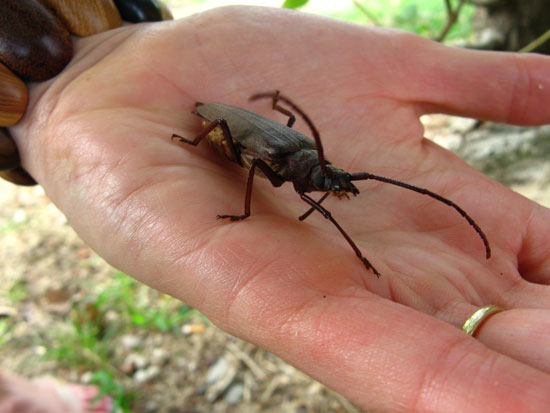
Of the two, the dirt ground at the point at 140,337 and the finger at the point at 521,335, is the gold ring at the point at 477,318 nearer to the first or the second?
the finger at the point at 521,335

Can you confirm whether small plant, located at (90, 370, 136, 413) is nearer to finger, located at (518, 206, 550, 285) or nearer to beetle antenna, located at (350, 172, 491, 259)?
beetle antenna, located at (350, 172, 491, 259)

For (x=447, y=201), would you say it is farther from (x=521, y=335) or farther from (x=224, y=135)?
(x=224, y=135)

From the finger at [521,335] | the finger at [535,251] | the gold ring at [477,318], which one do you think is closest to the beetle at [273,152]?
the finger at [535,251]

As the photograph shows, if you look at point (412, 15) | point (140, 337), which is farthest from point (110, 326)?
point (412, 15)

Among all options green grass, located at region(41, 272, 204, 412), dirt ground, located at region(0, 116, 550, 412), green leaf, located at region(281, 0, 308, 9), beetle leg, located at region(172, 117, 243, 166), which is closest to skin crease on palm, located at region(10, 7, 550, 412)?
beetle leg, located at region(172, 117, 243, 166)

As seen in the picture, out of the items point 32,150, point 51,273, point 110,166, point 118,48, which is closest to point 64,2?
point 118,48

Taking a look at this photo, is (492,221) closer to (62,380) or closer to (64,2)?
(64,2)
